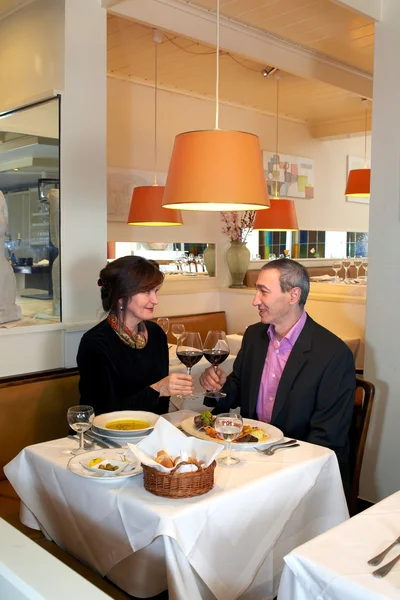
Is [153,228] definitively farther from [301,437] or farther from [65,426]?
[301,437]

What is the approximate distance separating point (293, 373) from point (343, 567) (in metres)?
1.23

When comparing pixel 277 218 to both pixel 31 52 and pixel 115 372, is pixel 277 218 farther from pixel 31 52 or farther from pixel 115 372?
pixel 115 372

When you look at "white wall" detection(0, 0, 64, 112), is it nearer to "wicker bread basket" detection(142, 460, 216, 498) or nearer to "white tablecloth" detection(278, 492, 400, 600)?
"wicker bread basket" detection(142, 460, 216, 498)

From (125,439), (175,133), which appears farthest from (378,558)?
(175,133)

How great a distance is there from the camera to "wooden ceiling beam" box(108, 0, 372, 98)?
11.7ft

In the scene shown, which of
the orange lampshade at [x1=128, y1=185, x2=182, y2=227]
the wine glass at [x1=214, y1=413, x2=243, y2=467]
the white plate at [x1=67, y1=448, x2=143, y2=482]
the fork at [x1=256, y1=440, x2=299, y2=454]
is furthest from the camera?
the orange lampshade at [x1=128, y1=185, x2=182, y2=227]

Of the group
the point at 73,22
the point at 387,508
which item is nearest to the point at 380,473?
the point at 387,508

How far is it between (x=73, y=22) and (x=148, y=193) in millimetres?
1471

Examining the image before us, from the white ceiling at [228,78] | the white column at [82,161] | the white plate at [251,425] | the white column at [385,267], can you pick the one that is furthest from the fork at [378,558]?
the white ceiling at [228,78]

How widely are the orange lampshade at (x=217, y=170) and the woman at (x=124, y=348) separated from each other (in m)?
0.59

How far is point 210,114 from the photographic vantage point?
6848 millimetres

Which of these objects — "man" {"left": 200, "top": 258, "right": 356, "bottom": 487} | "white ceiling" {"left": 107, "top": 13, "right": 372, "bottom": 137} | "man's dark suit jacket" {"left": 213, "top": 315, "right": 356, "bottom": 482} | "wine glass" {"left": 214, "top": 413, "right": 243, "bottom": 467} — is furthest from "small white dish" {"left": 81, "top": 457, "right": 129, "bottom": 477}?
"white ceiling" {"left": 107, "top": 13, "right": 372, "bottom": 137}

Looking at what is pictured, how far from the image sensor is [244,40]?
14.1 feet

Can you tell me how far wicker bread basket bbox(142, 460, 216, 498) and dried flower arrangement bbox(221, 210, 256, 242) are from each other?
5.08 meters
